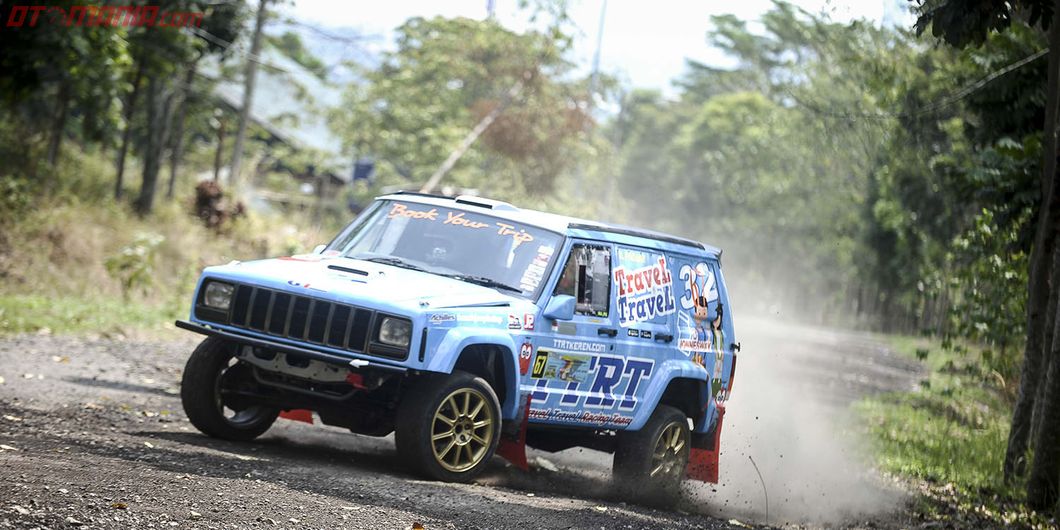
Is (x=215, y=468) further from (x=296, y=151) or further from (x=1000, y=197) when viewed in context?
(x=296, y=151)

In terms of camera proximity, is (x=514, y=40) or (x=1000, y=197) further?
(x=514, y=40)

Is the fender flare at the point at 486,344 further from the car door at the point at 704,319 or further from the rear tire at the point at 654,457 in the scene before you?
the car door at the point at 704,319

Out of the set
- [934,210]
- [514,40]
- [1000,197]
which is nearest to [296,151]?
[514,40]

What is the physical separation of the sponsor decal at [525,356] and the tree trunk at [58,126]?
1911cm

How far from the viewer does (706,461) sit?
10.4 m

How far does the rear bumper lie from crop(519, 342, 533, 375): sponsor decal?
1.01 meters

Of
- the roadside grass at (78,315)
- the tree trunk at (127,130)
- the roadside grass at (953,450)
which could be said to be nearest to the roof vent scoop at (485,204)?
the roadside grass at (953,450)

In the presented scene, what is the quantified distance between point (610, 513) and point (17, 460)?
139 inches

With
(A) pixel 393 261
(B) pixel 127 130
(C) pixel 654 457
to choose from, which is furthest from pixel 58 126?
(C) pixel 654 457

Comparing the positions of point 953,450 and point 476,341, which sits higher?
point 476,341

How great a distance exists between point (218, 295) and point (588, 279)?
8.69 feet

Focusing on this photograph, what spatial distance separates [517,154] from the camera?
4084 cm

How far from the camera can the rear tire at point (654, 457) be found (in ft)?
31.5

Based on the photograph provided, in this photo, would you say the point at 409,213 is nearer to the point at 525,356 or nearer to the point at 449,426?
the point at 525,356
